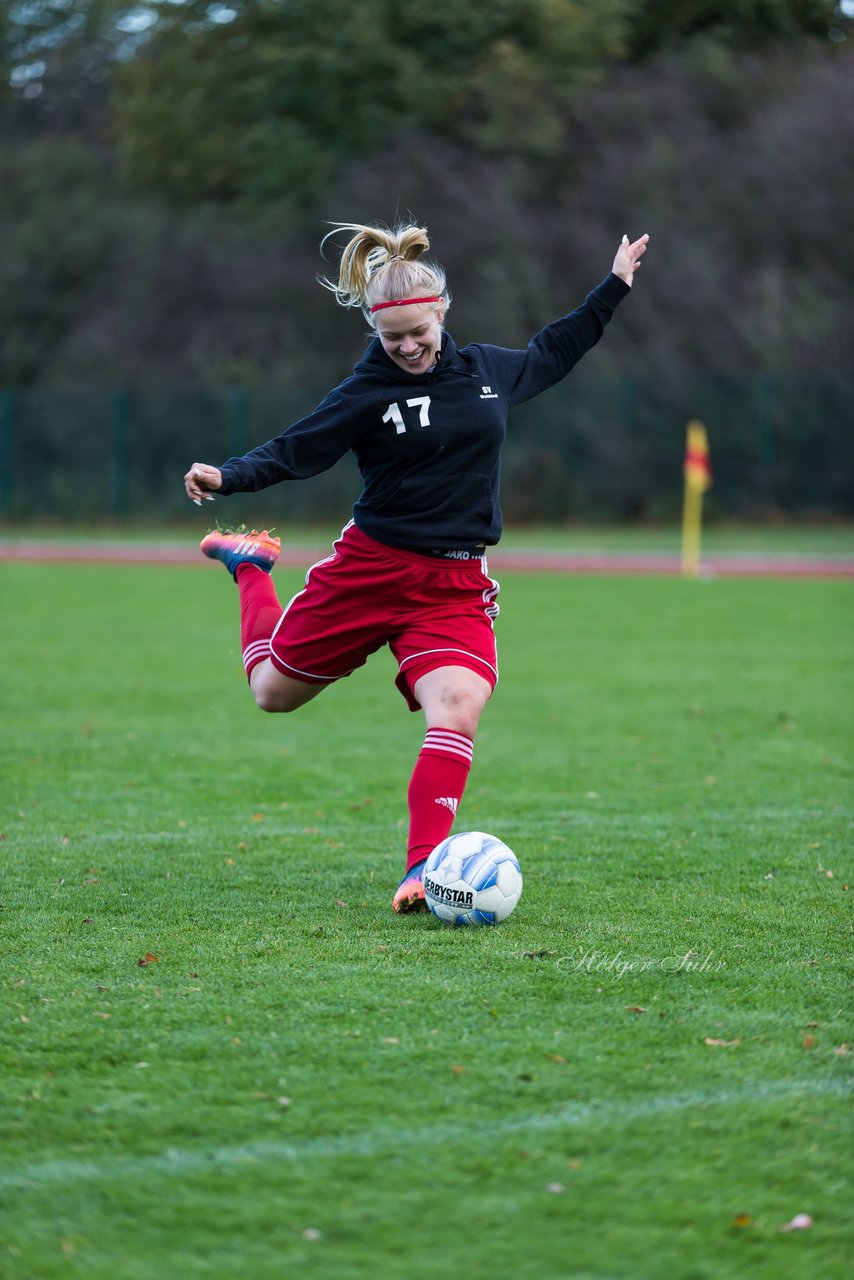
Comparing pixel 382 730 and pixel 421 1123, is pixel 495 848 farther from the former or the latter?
pixel 382 730

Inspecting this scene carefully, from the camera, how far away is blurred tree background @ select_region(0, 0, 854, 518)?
3111 centimetres

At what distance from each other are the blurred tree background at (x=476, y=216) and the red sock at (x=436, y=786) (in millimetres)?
25462

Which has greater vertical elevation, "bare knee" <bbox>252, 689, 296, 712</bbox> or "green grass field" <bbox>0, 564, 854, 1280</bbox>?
"bare knee" <bbox>252, 689, 296, 712</bbox>

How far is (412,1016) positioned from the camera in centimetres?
385

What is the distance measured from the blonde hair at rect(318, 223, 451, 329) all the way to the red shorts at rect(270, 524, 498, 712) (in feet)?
2.53

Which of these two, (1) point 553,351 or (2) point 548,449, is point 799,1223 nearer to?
(1) point 553,351

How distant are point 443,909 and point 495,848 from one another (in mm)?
250

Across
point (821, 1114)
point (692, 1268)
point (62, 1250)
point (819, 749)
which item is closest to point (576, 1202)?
point (692, 1268)

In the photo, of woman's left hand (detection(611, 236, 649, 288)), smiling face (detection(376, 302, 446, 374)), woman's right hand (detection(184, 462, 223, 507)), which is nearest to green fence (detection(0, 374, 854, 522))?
woman's left hand (detection(611, 236, 649, 288))

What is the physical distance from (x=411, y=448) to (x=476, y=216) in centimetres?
3264

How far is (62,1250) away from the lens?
2.73 meters

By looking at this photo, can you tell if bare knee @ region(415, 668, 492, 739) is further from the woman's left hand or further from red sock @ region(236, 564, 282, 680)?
the woman's left hand

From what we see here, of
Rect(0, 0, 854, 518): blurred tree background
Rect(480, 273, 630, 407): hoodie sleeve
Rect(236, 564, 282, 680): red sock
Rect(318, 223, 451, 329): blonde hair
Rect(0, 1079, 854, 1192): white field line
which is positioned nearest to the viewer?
Rect(0, 1079, 854, 1192): white field line

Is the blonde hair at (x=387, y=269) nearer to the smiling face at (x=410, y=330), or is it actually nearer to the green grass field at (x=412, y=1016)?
the smiling face at (x=410, y=330)
